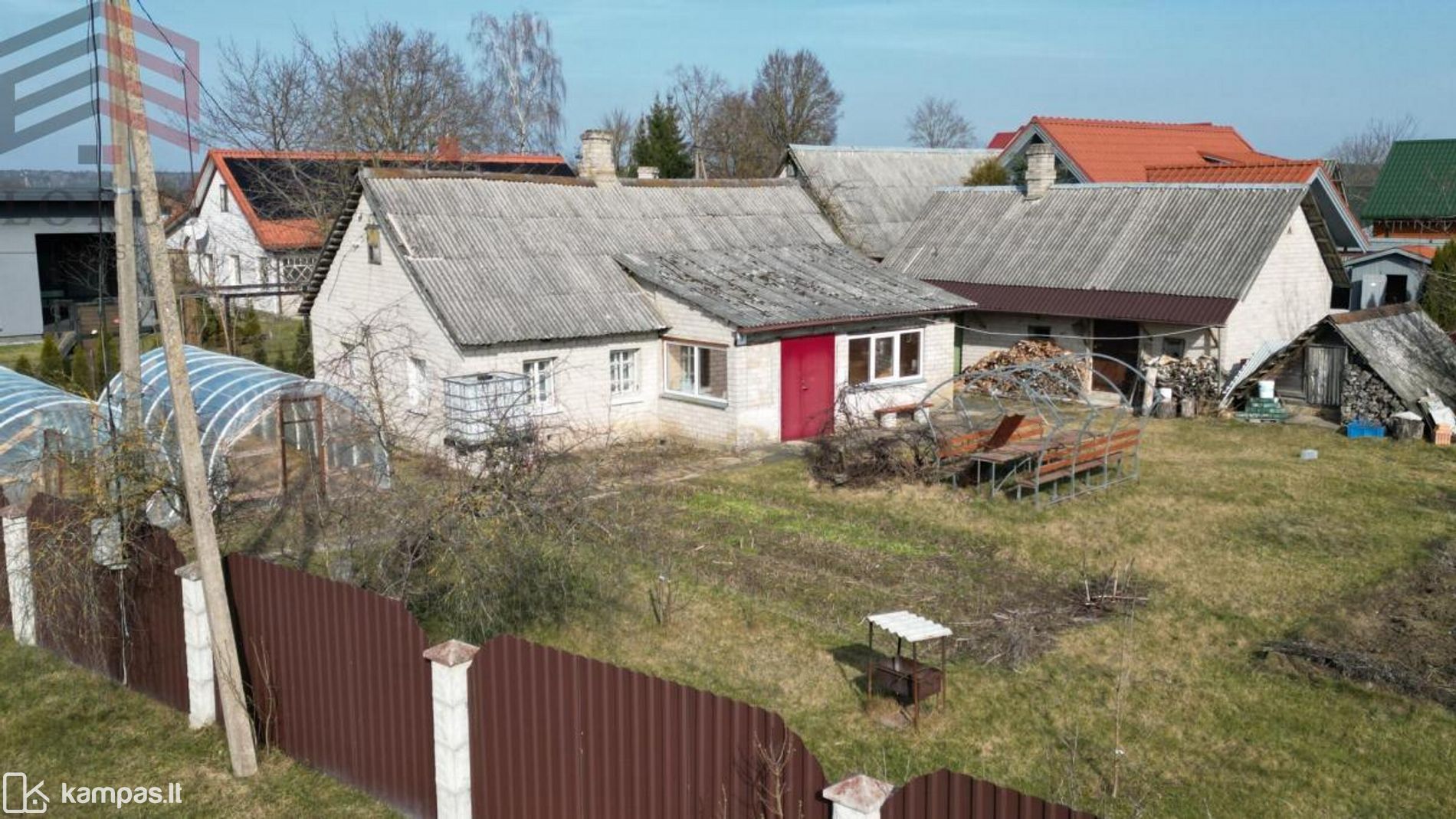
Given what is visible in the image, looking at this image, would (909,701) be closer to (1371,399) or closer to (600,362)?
(600,362)

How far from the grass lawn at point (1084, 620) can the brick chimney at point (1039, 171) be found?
35.7ft

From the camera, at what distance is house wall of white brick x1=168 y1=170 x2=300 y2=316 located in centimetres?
3841

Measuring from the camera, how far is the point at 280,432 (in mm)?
15547

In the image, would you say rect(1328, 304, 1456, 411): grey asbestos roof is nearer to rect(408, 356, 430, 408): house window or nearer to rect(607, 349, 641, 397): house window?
rect(607, 349, 641, 397): house window

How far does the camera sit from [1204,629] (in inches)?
455

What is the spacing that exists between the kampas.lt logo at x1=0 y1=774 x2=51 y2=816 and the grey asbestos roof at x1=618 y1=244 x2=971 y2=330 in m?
13.0

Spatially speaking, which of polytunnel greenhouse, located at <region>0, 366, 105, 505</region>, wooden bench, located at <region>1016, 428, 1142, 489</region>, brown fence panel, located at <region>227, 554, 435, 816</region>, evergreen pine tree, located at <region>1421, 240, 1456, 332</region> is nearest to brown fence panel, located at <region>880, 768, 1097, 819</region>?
brown fence panel, located at <region>227, 554, 435, 816</region>

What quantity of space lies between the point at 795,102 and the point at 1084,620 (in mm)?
59894

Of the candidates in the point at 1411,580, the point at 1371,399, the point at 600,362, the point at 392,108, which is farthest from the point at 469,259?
the point at 392,108

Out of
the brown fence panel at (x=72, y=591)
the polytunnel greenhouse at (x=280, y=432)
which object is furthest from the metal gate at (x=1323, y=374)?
the brown fence panel at (x=72, y=591)

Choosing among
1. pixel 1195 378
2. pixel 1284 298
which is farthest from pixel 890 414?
pixel 1284 298

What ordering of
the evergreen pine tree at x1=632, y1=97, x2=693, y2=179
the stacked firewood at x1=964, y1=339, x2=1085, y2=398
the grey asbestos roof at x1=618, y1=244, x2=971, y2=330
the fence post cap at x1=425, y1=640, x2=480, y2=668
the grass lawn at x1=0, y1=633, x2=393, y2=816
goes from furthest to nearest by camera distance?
the evergreen pine tree at x1=632, y1=97, x2=693, y2=179 < the stacked firewood at x1=964, y1=339, x2=1085, y2=398 < the grey asbestos roof at x1=618, y1=244, x2=971, y2=330 < the grass lawn at x1=0, y1=633, x2=393, y2=816 < the fence post cap at x1=425, y1=640, x2=480, y2=668

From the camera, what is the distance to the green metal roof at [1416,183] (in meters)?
36.5

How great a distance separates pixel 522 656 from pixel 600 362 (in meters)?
13.7
